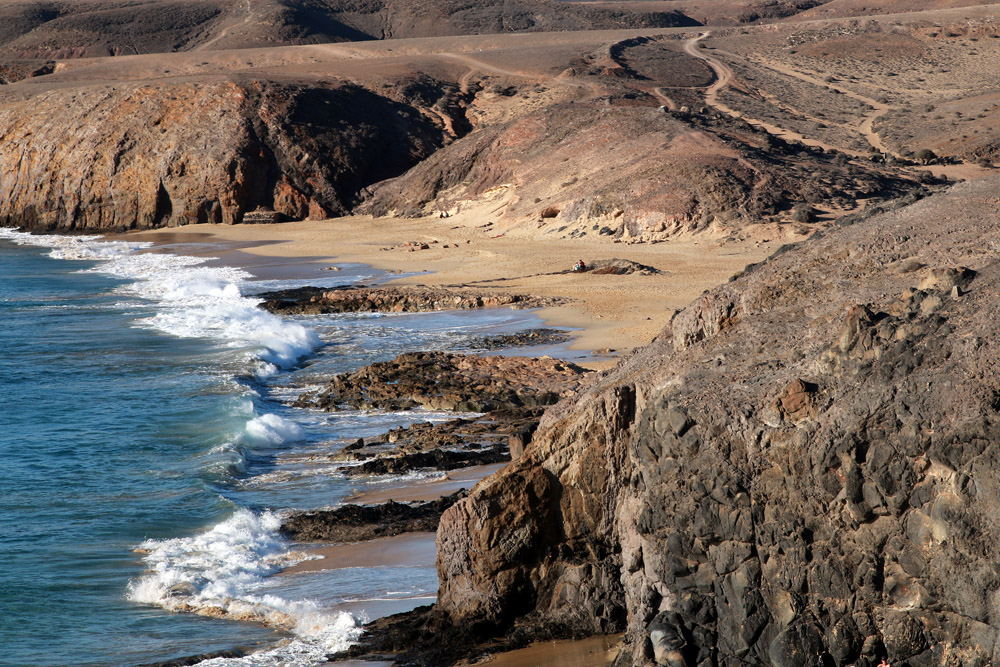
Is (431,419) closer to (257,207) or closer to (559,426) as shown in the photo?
(559,426)

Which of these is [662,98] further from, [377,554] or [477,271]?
[377,554]

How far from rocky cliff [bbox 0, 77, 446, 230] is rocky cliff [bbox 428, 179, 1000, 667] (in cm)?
3532

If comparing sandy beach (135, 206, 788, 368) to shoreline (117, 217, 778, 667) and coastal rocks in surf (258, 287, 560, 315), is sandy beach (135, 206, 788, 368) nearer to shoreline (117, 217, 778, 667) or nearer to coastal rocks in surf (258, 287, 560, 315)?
shoreline (117, 217, 778, 667)

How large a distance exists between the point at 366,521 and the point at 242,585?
130cm

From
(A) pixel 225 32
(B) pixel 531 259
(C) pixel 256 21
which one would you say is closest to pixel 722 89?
(B) pixel 531 259

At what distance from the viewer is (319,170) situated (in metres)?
42.4

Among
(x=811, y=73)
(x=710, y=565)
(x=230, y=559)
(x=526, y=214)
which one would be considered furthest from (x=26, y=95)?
(x=710, y=565)

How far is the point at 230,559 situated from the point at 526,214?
2290 cm

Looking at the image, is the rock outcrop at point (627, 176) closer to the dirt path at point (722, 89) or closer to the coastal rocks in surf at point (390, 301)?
the dirt path at point (722, 89)

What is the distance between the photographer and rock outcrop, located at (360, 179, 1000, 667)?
4.64 metres

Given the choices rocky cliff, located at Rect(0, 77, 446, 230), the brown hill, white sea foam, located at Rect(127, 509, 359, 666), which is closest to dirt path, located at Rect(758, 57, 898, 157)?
rocky cliff, located at Rect(0, 77, 446, 230)

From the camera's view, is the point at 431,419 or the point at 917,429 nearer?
the point at 917,429

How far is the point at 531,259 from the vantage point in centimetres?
2575

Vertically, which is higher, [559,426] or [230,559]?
[559,426]
